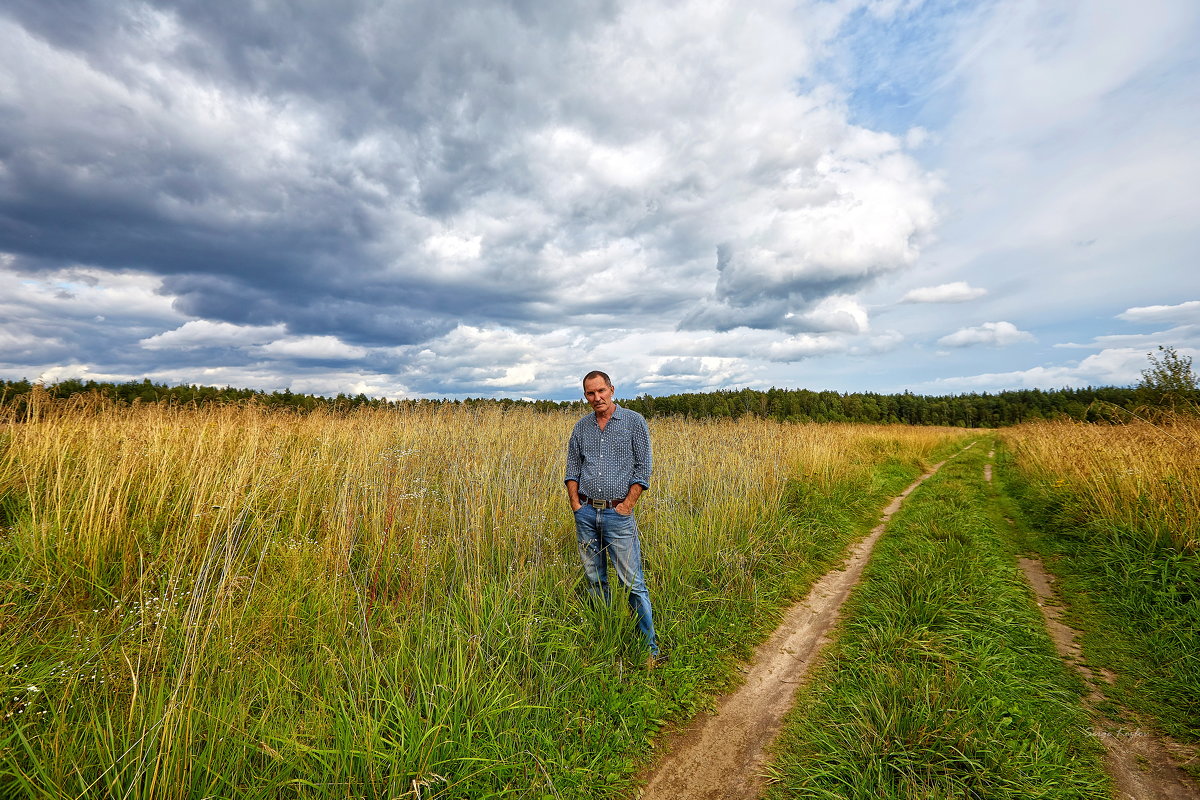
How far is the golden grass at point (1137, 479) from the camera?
599cm

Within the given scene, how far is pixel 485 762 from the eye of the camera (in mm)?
2641

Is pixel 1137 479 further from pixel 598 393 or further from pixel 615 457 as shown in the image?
pixel 598 393

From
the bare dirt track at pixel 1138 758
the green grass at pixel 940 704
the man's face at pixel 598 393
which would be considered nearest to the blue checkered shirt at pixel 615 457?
the man's face at pixel 598 393

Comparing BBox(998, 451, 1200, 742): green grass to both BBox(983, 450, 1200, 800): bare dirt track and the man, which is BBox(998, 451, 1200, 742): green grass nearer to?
BBox(983, 450, 1200, 800): bare dirt track

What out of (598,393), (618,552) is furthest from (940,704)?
(598,393)

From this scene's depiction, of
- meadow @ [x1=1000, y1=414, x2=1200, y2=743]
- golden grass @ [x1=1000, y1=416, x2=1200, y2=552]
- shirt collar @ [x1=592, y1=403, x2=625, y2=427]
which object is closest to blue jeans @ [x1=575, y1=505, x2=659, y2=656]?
shirt collar @ [x1=592, y1=403, x2=625, y2=427]

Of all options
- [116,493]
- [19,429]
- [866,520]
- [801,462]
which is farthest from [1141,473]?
[19,429]

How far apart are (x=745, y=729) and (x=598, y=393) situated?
8.87ft

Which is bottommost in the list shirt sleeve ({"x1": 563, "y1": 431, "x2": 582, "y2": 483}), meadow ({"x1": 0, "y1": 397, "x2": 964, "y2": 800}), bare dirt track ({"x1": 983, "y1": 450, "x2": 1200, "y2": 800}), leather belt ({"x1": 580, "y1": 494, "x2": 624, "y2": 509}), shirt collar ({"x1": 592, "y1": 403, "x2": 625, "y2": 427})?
bare dirt track ({"x1": 983, "y1": 450, "x2": 1200, "y2": 800})

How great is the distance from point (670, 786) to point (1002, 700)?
8.39 feet

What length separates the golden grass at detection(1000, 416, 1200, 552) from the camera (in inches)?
236

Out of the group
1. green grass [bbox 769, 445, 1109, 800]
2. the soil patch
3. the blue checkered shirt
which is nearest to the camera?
green grass [bbox 769, 445, 1109, 800]

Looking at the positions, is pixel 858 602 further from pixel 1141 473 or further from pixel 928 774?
pixel 1141 473

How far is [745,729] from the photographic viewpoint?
11.3ft
